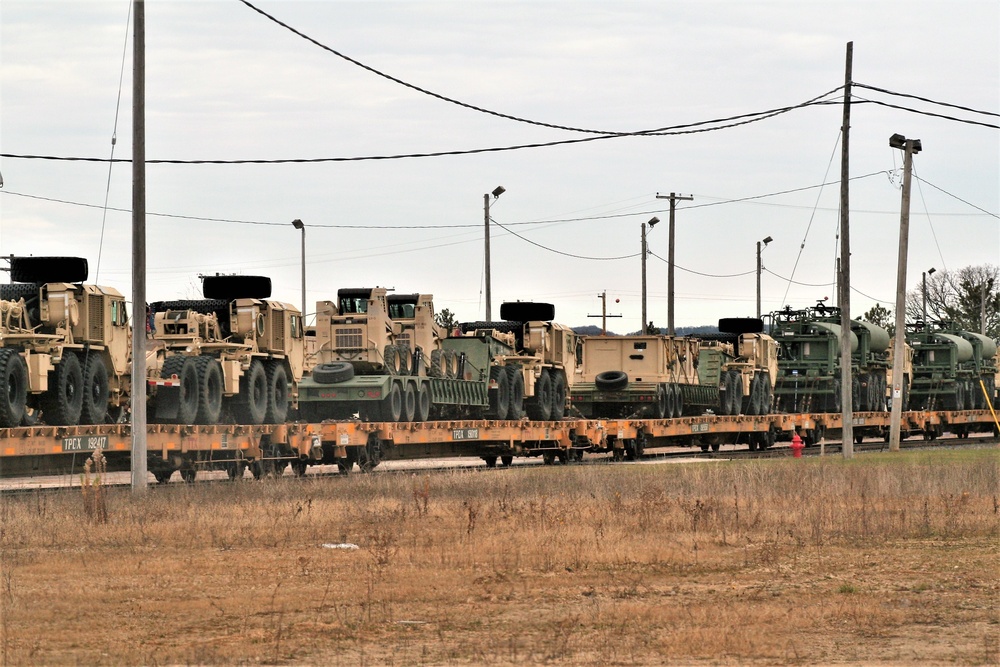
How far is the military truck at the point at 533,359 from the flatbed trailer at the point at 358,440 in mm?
962

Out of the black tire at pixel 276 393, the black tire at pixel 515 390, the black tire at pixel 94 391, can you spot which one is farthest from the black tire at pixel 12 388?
the black tire at pixel 515 390

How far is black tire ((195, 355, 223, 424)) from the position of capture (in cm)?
2431

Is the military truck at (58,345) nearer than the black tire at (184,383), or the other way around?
the military truck at (58,345)

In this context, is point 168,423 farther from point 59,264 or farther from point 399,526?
Result: point 399,526

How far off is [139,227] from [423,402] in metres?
11.6

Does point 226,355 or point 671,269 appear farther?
point 671,269

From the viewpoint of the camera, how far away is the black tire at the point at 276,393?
27031 millimetres

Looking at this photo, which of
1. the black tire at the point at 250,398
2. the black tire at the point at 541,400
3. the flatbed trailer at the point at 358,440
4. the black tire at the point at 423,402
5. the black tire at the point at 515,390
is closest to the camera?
the flatbed trailer at the point at 358,440

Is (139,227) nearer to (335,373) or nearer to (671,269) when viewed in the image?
(335,373)

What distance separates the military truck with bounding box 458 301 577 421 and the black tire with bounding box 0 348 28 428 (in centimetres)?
1556

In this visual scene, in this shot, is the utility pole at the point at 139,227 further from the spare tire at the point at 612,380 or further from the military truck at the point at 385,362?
the spare tire at the point at 612,380

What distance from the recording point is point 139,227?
20.6 m

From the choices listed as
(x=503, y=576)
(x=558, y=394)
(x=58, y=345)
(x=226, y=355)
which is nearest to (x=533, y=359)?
(x=558, y=394)

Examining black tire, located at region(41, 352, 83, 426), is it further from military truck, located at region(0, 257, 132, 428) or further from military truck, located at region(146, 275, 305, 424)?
military truck, located at region(146, 275, 305, 424)
